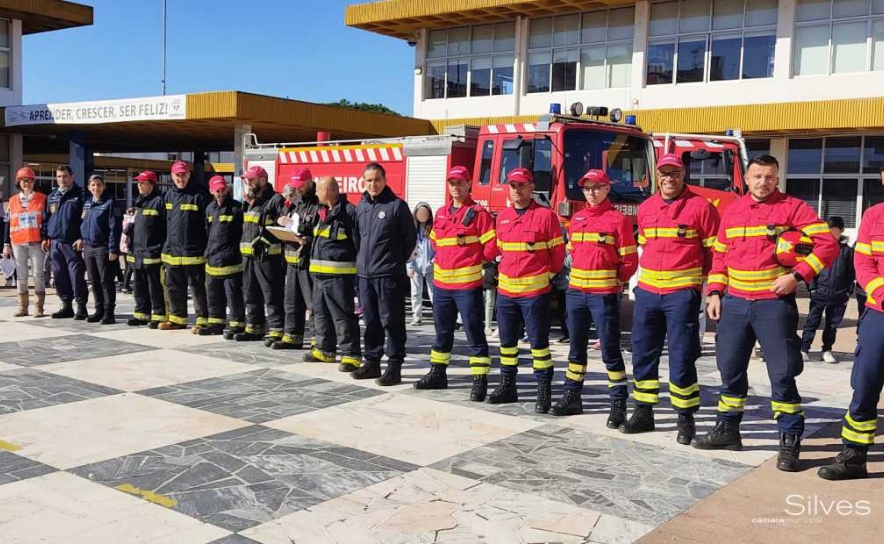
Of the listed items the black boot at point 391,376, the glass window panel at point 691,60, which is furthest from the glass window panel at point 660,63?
the black boot at point 391,376

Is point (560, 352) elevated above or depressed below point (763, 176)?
below

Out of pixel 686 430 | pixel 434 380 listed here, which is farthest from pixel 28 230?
pixel 686 430

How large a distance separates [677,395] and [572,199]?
14.4ft

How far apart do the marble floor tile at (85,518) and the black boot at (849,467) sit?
3442mm

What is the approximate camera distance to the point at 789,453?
5211 mm

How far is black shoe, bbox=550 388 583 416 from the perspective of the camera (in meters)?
6.47

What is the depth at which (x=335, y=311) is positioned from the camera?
8.12m

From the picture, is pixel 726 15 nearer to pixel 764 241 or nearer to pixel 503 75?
pixel 503 75

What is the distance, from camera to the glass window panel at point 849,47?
21266 mm

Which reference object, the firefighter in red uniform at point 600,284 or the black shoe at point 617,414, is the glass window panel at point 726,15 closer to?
the firefighter in red uniform at point 600,284

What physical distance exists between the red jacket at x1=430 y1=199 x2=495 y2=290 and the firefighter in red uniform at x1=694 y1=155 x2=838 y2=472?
2.07 m

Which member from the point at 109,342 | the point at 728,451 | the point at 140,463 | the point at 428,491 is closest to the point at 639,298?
the point at 728,451

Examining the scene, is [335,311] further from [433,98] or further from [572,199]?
[433,98]

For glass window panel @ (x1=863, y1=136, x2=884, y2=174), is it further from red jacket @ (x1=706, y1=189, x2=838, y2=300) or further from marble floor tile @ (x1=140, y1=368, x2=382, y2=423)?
marble floor tile @ (x1=140, y1=368, x2=382, y2=423)
